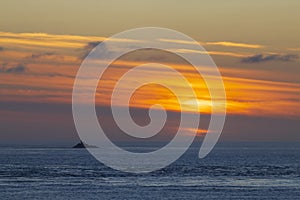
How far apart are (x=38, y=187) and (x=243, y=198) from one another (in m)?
25.3

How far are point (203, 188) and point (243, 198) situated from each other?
12438mm

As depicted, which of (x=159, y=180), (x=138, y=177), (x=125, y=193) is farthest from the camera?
(x=138, y=177)

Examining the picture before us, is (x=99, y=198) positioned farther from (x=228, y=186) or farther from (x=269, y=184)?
(x=269, y=184)

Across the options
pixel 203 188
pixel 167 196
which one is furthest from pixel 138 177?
pixel 167 196

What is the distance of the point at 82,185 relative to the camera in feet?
318

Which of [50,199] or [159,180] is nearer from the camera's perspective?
[50,199]

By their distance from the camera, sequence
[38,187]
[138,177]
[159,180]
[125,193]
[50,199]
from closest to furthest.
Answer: [50,199]
[125,193]
[38,187]
[159,180]
[138,177]

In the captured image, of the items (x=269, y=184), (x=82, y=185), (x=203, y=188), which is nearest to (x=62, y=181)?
(x=82, y=185)

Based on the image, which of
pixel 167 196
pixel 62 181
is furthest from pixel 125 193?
pixel 62 181

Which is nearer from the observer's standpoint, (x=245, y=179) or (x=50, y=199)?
(x=50, y=199)

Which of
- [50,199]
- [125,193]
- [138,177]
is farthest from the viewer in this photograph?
[138,177]

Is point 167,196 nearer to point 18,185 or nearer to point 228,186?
point 228,186

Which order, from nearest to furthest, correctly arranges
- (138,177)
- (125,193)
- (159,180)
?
(125,193) < (159,180) < (138,177)

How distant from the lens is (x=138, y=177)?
379 feet
